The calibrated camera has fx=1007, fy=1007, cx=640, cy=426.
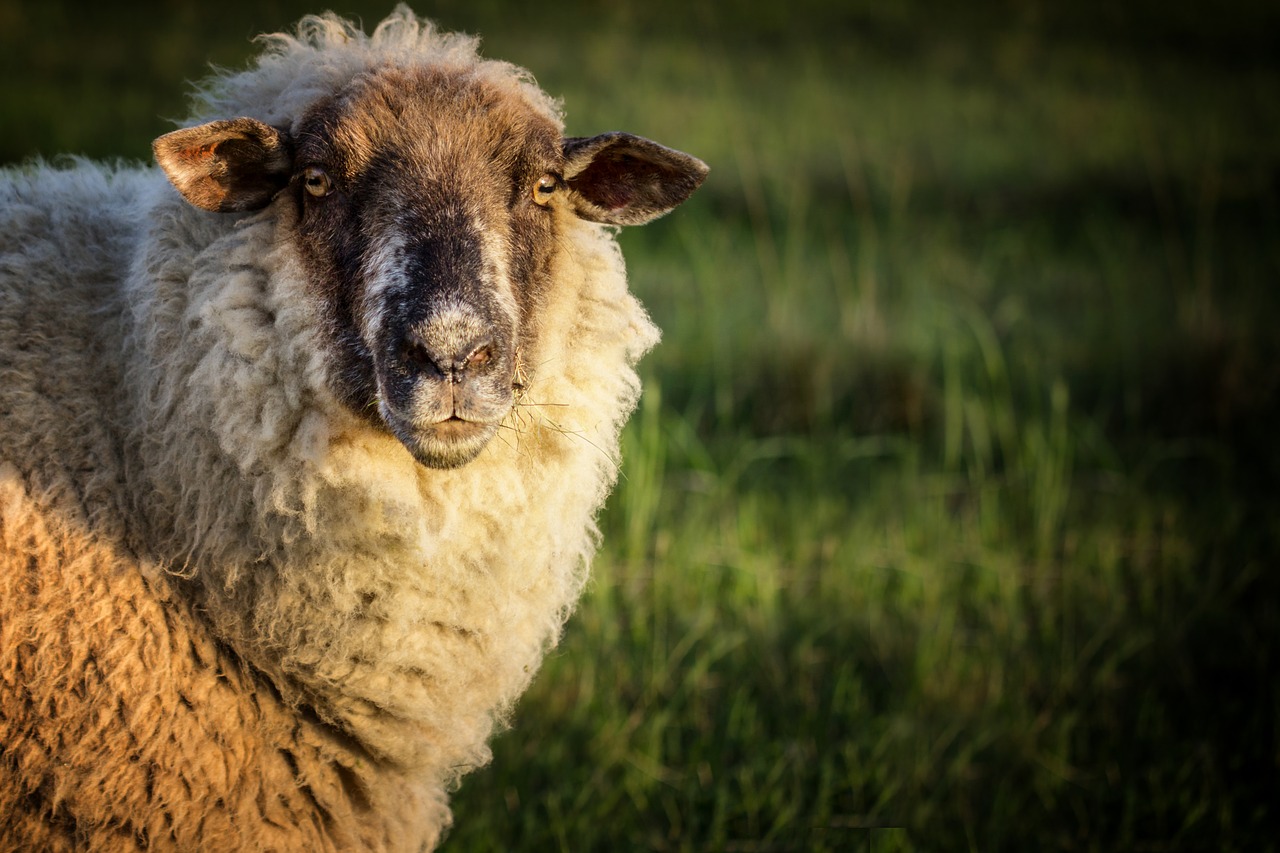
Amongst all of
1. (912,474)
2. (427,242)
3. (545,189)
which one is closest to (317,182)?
(427,242)

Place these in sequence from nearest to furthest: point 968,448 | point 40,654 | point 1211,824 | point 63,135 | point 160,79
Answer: point 40,654
point 1211,824
point 968,448
point 63,135
point 160,79

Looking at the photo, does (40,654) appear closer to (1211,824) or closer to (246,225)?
(246,225)

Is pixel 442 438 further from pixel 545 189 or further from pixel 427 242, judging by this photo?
pixel 545 189

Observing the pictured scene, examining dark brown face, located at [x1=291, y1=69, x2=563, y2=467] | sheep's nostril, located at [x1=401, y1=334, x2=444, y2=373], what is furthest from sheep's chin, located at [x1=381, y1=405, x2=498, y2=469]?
sheep's nostril, located at [x1=401, y1=334, x2=444, y2=373]

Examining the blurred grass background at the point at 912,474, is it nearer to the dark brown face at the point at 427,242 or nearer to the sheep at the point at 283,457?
A: the sheep at the point at 283,457

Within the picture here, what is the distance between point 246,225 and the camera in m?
2.21

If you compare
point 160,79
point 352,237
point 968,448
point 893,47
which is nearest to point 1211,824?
point 968,448

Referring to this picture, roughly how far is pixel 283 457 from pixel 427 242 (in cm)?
55

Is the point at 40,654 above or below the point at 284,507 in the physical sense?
below

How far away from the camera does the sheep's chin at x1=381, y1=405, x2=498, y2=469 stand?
1975 mm

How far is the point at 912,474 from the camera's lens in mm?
4832

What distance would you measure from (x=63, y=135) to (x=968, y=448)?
707cm

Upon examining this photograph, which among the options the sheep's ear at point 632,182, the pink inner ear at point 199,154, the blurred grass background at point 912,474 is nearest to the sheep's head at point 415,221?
the pink inner ear at point 199,154

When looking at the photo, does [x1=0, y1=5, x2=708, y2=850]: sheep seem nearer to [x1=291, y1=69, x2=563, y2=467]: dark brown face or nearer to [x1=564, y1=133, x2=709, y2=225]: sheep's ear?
[x1=291, y1=69, x2=563, y2=467]: dark brown face
